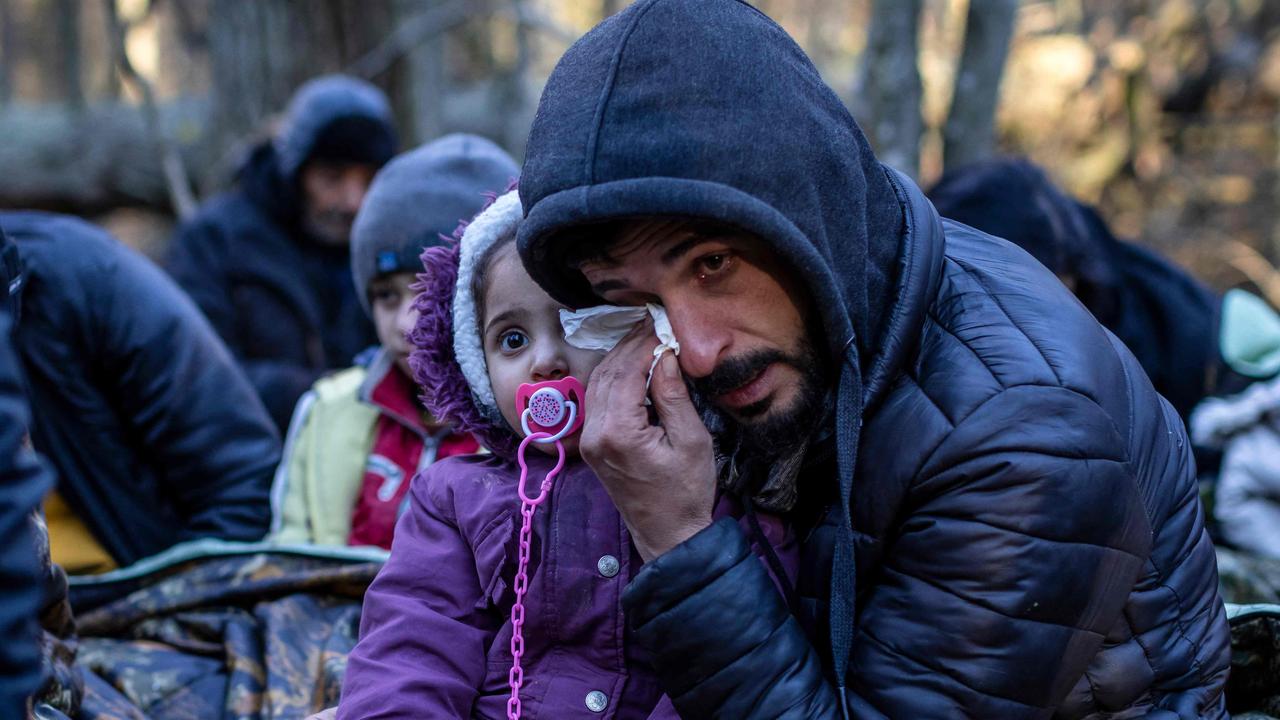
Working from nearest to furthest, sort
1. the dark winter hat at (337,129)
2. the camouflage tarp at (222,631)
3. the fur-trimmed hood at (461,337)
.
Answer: the fur-trimmed hood at (461,337) → the camouflage tarp at (222,631) → the dark winter hat at (337,129)

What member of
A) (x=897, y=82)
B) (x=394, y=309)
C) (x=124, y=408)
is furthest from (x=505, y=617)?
(x=897, y=82)

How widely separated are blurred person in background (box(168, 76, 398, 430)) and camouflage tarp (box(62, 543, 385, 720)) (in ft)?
6.55

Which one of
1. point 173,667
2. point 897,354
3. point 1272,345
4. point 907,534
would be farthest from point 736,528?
point 1272,345

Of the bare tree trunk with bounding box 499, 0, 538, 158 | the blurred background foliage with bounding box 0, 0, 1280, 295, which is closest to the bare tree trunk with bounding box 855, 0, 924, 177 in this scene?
the blurred background foliage with bounding box 0, 0, 1280, 295

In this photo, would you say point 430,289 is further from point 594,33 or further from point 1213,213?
point 1213,213

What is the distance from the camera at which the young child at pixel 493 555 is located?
79.4 inches

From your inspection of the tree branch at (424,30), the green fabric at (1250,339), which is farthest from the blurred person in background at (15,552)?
the tree branch at (424,30)

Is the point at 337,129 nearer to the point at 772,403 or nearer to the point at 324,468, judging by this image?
the point at 324,468

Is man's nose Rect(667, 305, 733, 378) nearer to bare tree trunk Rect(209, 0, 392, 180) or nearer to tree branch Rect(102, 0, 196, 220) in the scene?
tree branch Rect(102, 0, 196, 220)

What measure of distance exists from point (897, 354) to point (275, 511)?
2167mm

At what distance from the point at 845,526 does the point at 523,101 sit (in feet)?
20.1

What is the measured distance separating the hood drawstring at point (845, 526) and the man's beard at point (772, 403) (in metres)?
0.05

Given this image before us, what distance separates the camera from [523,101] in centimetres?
755

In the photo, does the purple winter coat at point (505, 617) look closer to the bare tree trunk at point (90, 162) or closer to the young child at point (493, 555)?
the young child at point (493, 555)
